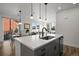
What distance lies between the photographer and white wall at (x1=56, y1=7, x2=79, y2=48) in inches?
113

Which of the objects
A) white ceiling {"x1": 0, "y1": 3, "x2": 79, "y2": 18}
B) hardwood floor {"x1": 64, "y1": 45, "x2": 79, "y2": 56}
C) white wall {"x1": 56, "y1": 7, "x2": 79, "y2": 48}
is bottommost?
hardwood floor {"x1": 64, "y1": 45, "x2": 79, "y2": 56}

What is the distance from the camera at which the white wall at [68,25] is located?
288 cm

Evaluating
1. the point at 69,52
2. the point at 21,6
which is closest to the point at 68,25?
the point at 69,52

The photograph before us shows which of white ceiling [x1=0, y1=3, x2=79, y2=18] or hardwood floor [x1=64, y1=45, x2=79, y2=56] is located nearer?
white ceiling [x1=0, y1=3, x2=79, y2=18]

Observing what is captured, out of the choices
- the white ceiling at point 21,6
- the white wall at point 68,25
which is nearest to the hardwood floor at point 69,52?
the white wall at point 68,25

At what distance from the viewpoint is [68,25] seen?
3240 mm

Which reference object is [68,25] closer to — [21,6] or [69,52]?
[69,52]

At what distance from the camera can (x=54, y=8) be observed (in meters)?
3.31

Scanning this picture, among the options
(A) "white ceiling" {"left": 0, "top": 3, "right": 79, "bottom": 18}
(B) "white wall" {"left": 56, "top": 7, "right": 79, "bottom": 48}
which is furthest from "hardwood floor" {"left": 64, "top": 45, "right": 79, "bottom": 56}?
(A) "white ceiling" {"left": 0, "top": 3, "right": 79, "bottom": 18}

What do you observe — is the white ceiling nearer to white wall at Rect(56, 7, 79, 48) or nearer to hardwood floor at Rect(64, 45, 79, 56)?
white wall at Rect(56, 7, 79, 48)

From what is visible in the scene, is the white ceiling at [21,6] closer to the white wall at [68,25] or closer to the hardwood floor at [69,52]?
the white wall at [68,25]

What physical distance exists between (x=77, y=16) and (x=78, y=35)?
86 cm

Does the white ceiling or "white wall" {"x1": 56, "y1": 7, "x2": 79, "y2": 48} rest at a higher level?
the white ceiling

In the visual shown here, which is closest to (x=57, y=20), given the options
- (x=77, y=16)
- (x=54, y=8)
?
(x=54, y=8)
